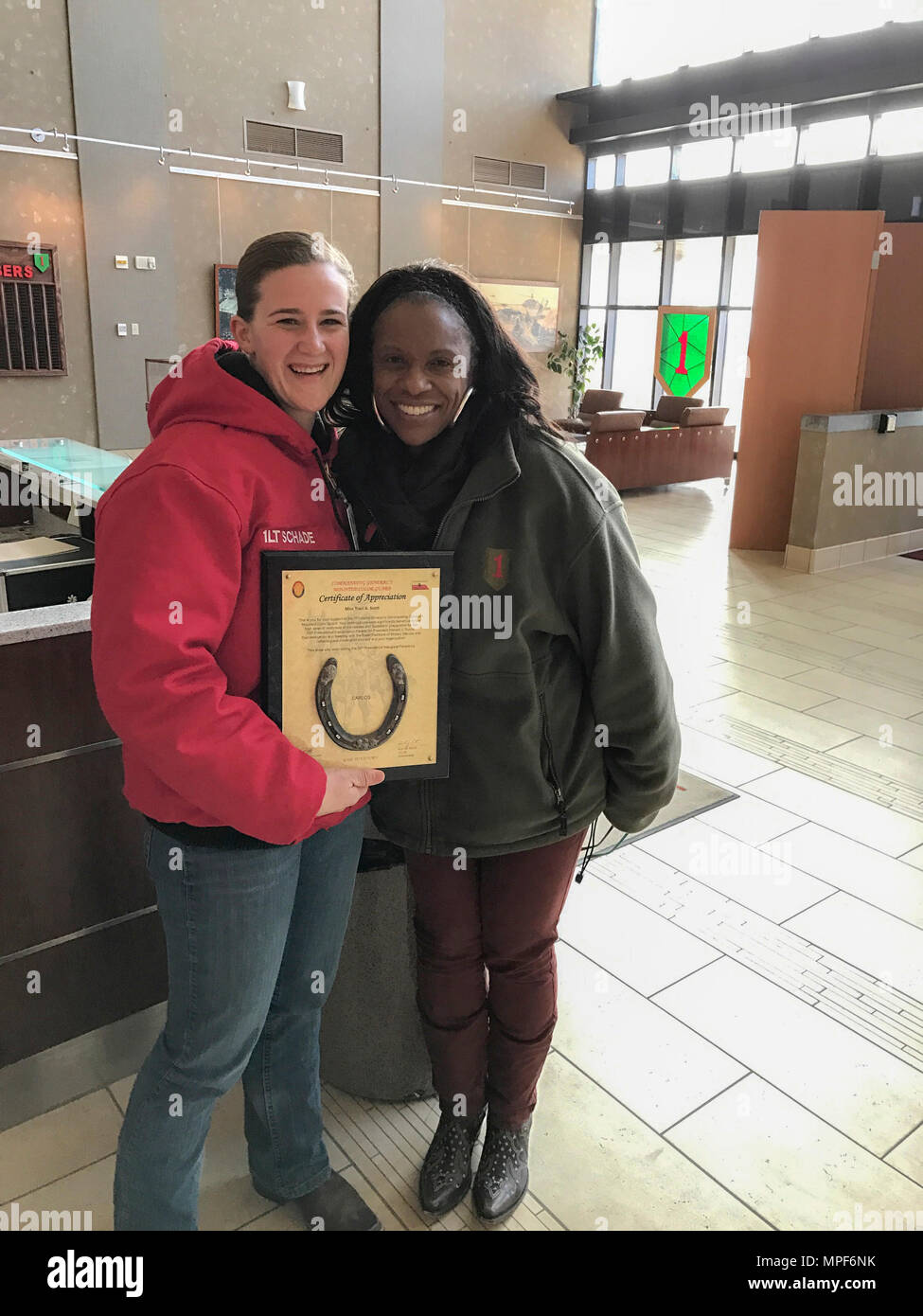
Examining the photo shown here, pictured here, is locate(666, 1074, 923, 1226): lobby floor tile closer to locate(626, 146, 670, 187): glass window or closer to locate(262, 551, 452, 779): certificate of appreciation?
locate(262, 551, 452, 779): certificate of appreciation

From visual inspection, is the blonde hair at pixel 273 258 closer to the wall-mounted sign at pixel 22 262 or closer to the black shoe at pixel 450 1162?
the black shoe at pixel 450 1162

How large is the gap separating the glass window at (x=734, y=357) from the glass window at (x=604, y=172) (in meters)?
2.92

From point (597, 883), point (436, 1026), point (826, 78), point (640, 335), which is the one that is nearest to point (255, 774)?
point (436, 1026)

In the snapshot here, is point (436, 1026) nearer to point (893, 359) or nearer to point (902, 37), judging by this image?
point (893, 359)

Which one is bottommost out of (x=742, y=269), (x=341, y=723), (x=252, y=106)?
(x=341, y=723)

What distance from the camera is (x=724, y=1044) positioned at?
236 centimetres

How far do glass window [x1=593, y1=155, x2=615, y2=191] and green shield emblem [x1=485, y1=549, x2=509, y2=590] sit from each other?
14.8 meters

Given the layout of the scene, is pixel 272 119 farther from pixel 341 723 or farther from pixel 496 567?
pixel 341 723

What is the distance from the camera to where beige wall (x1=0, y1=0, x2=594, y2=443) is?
9.64 metres

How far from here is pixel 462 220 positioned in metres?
13.3

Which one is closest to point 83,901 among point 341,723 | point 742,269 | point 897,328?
point 341,723

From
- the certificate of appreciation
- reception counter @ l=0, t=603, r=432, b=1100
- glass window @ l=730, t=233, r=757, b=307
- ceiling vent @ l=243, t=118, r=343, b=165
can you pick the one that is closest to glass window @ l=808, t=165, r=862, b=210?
glass window @ l=730, t=233, r=757, b=307

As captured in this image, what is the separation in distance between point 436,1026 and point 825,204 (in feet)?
41.8

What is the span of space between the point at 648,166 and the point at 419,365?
14.3 metres
